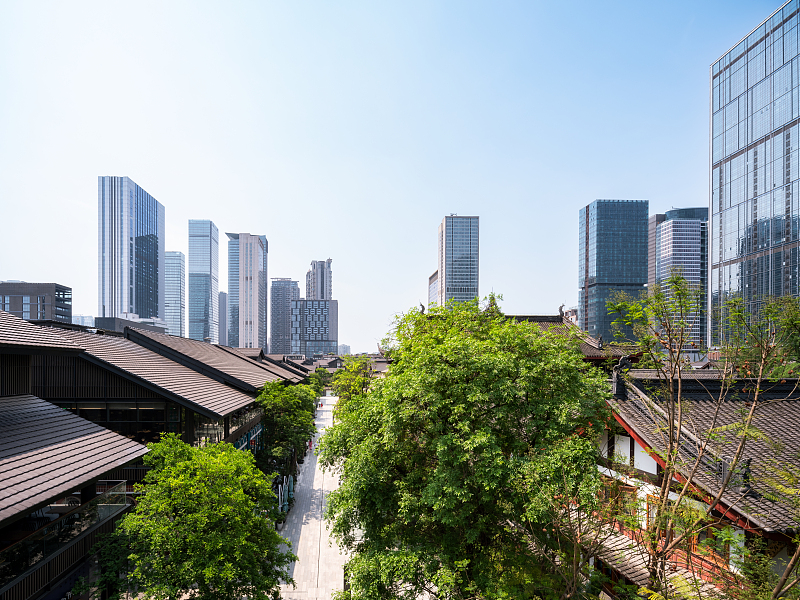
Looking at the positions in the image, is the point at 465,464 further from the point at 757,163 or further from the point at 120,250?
Answer: the point at 120,250

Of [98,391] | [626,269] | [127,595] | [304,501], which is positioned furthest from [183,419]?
[626,269]

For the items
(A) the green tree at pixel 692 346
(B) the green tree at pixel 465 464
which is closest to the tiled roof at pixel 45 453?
(B) the green tree at pixel 465 464

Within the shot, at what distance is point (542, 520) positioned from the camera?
927 centimetres

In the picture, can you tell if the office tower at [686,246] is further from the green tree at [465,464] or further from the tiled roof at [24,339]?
the tiled roof at [24,339]

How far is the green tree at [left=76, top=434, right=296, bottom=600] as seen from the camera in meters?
10.2

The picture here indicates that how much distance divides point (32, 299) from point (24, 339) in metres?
125

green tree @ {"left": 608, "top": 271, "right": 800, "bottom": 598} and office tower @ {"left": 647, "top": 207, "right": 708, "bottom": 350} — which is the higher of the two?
office tower @ {"left": 647, "top": 207, "right": 708, "bottom": 350}

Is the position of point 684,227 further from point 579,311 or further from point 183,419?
point 183,419

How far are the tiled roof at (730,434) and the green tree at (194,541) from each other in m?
11.0

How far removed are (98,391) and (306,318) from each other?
584ft

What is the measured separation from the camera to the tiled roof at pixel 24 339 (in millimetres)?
11289

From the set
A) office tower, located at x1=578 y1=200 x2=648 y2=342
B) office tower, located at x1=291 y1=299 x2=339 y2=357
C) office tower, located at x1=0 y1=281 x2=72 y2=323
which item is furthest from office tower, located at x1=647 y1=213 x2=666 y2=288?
office tower, located at x1=0 y1=281 x2=72 y2=323

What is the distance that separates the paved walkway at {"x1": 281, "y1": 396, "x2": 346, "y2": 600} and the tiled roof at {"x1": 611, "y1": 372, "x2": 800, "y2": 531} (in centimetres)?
1184

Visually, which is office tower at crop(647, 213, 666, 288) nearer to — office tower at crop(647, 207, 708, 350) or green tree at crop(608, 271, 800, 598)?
office tower at crop(647, 207, 708, 350)
